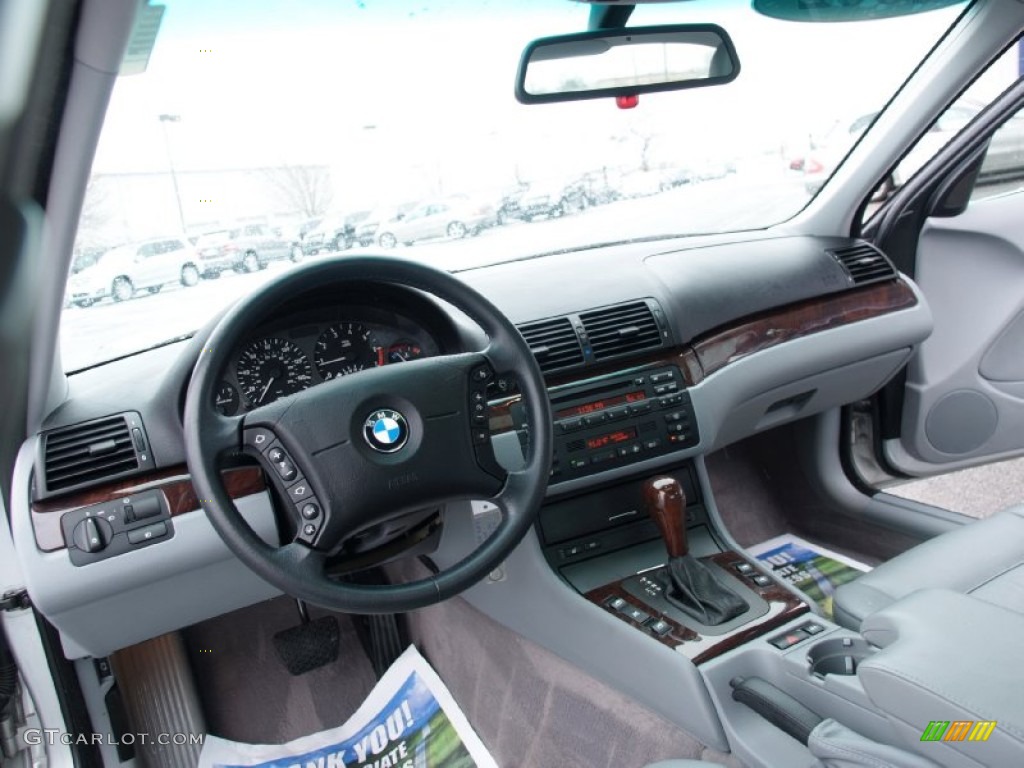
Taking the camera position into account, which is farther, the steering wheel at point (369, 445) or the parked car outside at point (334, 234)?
the parked car outside at point (334, 234)

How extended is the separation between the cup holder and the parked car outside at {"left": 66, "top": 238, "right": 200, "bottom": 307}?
1.40 m

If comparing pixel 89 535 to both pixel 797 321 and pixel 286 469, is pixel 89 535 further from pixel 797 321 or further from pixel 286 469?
pixel 797 321

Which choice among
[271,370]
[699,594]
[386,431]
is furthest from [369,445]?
[699,594]

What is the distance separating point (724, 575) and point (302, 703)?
121cm

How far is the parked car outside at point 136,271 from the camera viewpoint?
62.7 inches

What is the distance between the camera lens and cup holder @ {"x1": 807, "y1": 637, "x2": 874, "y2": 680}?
1688mm

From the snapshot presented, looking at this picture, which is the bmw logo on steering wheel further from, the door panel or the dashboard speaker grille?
the door panel

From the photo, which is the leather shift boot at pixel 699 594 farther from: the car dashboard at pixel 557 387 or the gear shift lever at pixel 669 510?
the car dashboard at pixel 557 387

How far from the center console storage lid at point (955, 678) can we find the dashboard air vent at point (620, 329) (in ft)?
3.06

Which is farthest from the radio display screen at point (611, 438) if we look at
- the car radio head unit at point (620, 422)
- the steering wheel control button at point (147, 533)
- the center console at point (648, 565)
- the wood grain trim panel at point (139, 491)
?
the steering wheel control button at point (147, 533)

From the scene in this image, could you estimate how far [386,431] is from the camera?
154 centimetres

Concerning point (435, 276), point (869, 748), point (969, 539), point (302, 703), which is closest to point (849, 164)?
point (969, 539)

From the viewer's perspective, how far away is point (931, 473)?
288 cm

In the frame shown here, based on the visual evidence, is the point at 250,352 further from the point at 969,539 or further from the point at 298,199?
the point at 969,539
